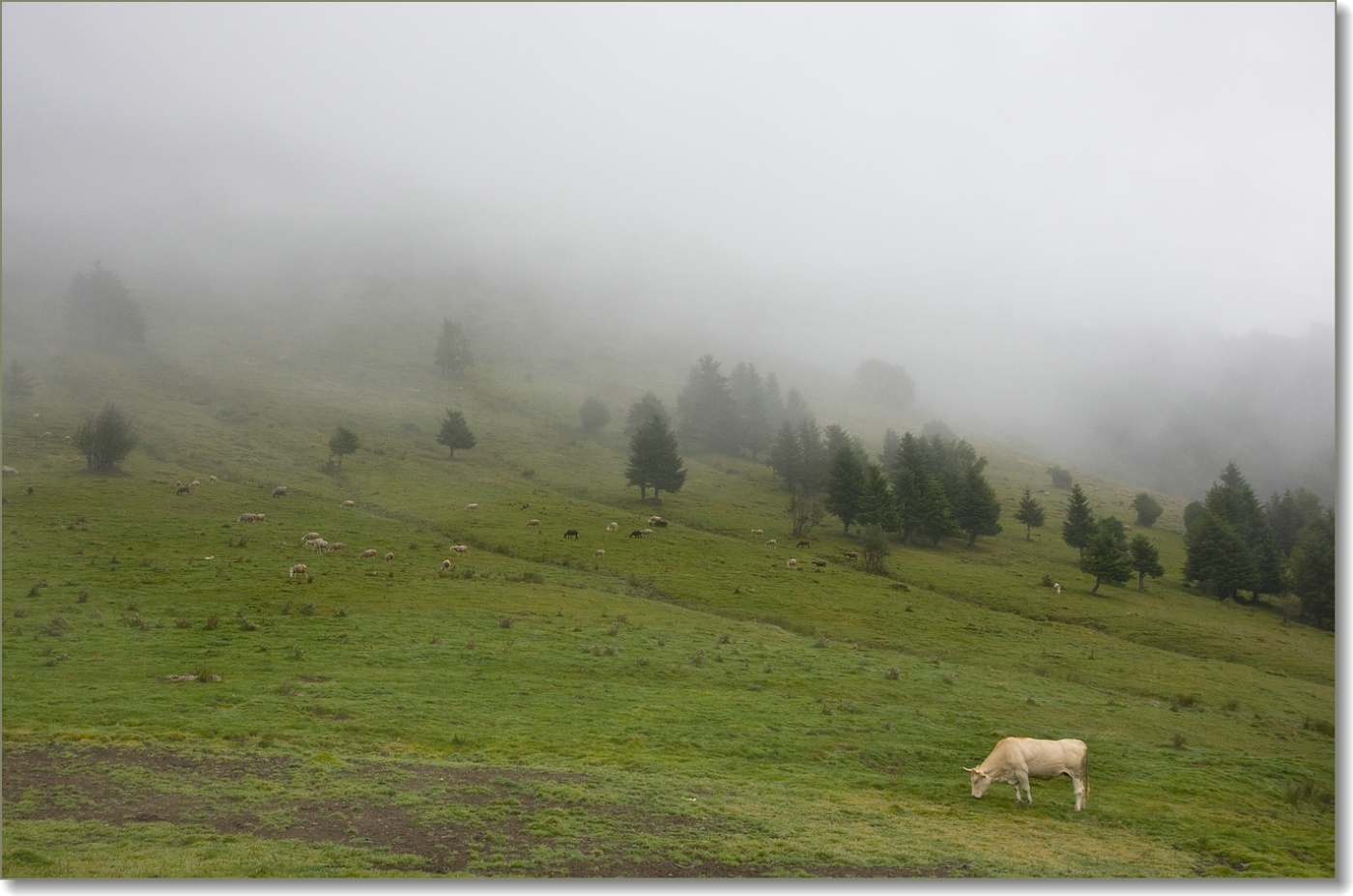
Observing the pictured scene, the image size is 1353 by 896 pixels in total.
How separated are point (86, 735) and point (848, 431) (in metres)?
144

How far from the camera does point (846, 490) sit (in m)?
87.1

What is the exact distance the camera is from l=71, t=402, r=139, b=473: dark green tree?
67.7m

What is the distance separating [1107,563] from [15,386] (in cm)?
13471

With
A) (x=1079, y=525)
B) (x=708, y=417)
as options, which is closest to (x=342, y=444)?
(x=708, y=417)

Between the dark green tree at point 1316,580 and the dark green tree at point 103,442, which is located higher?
the dark green tree at point 103,442

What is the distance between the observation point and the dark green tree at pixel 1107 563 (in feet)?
237

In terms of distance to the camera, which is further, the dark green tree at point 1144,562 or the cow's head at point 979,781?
the dark green tree at point 1144,562

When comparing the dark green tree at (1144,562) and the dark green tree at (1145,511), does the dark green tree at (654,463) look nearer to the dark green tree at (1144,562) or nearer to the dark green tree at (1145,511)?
the dark green tree at (1144,562)

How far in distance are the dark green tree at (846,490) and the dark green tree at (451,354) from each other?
9344 centimetres

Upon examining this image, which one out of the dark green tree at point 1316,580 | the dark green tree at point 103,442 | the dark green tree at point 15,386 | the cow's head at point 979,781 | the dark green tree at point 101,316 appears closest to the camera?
the cow's head at point 979,781

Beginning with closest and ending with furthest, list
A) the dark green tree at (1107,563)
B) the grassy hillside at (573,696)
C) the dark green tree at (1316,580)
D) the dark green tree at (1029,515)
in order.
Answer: the grassy hillside at (573,696), the dark green tree at (1107,563), the dark green tree at (1316,580), the dark green tree at (1029,515)

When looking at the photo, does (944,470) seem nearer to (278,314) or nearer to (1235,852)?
(1235,852)

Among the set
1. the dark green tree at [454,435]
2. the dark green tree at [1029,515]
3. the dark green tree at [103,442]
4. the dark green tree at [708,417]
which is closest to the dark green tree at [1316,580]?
the dark green tree at [1029,515]

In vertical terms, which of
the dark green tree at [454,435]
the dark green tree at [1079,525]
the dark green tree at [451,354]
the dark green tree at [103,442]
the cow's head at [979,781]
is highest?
the dark green tree at [451,354]
